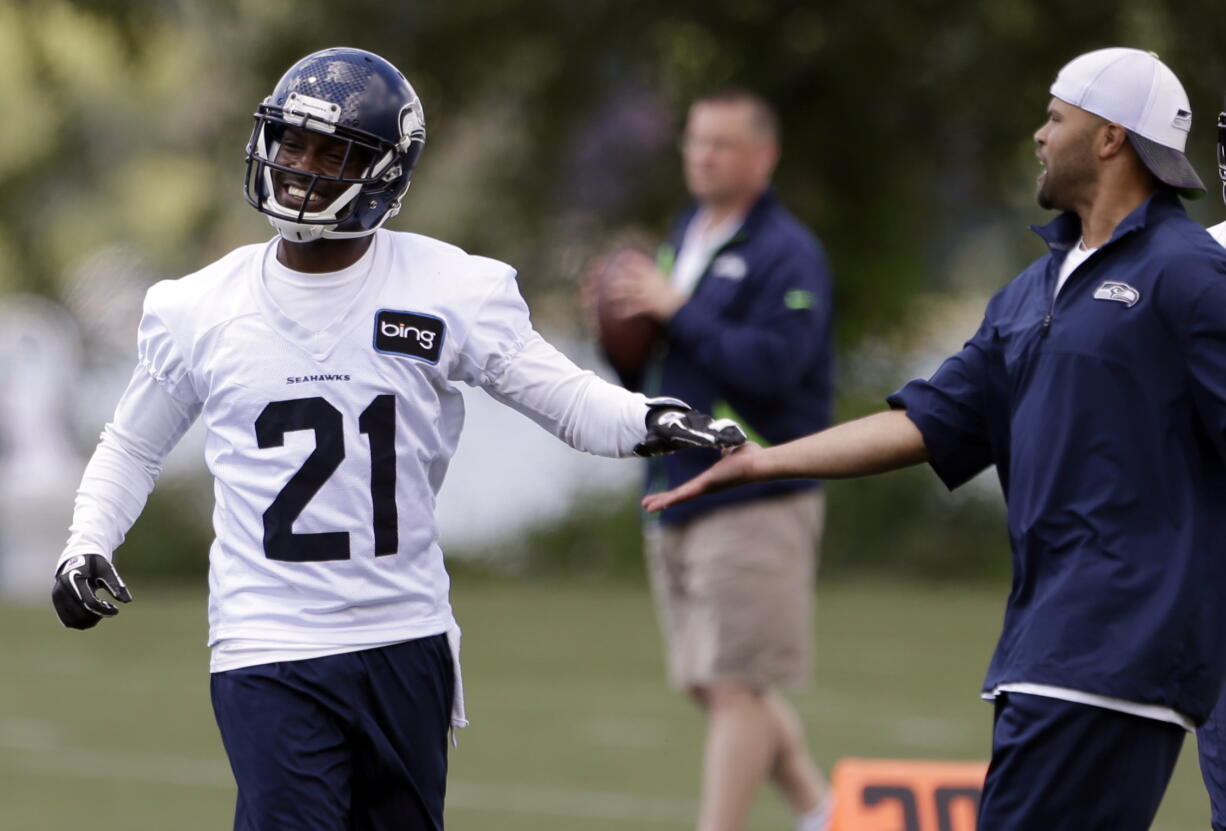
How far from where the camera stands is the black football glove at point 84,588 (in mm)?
3762

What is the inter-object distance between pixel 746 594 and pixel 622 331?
0.89 m

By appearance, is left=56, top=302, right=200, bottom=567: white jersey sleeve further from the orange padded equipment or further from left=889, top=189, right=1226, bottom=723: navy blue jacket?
the orange padded equipment

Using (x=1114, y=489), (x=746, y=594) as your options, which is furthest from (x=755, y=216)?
(x=1114, y=489)

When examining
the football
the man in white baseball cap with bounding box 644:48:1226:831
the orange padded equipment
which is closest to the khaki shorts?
the football

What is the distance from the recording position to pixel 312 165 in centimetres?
384

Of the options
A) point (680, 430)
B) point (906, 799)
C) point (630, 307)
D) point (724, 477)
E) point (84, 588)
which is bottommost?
point (906, 799)

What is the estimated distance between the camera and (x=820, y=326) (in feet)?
19.7

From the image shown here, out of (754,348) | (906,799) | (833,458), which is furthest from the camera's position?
(754,348)

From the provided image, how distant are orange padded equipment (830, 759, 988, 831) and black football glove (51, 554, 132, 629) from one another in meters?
1.92

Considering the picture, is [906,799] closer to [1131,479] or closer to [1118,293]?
[1131,479]

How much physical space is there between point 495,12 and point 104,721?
6868mm

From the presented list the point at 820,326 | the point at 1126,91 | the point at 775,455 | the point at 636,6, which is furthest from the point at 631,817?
the point at 636,6

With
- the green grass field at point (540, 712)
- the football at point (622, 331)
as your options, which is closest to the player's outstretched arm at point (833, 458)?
the football at point (622, 331)

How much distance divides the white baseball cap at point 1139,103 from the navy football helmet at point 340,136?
1.29 meters
